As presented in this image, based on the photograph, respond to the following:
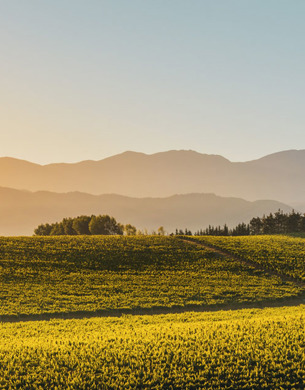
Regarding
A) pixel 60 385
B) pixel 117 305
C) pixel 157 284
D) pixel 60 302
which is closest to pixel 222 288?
pixel 157 284

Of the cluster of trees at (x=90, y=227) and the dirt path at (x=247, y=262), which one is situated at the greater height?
the cluster of trees at (x=90, y=227)

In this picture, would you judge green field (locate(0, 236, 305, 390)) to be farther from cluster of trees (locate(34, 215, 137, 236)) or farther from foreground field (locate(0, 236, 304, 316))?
cluster of trees (locate(34, 215, 137, 236))

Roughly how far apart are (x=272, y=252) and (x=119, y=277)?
35229mm

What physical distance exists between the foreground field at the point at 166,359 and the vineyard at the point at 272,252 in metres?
38.7

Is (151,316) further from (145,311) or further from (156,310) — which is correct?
(156,310)

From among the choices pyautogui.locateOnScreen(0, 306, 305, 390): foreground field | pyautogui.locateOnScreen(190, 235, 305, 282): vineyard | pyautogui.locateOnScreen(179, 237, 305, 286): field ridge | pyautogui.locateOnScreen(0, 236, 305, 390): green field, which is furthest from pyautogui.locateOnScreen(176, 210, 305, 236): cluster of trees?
pyautogui.locateOnScreen(0, 306, 305, 390): foreground field

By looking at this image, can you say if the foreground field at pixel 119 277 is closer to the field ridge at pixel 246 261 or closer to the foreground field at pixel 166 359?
the field ridge at pixel 246 261

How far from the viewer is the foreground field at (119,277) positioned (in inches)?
1633

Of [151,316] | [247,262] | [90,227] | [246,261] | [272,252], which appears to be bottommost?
[151,316]

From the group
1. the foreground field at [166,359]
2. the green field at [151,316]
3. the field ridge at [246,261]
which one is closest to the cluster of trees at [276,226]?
the green field at [151,316]

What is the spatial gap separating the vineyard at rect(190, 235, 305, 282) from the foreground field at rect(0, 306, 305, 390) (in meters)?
38.7

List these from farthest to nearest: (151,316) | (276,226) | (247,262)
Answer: (276,226)
(247,262)
(151,316)

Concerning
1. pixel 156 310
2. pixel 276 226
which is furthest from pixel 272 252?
pixel 276 226

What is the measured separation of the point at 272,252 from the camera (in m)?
73.8
